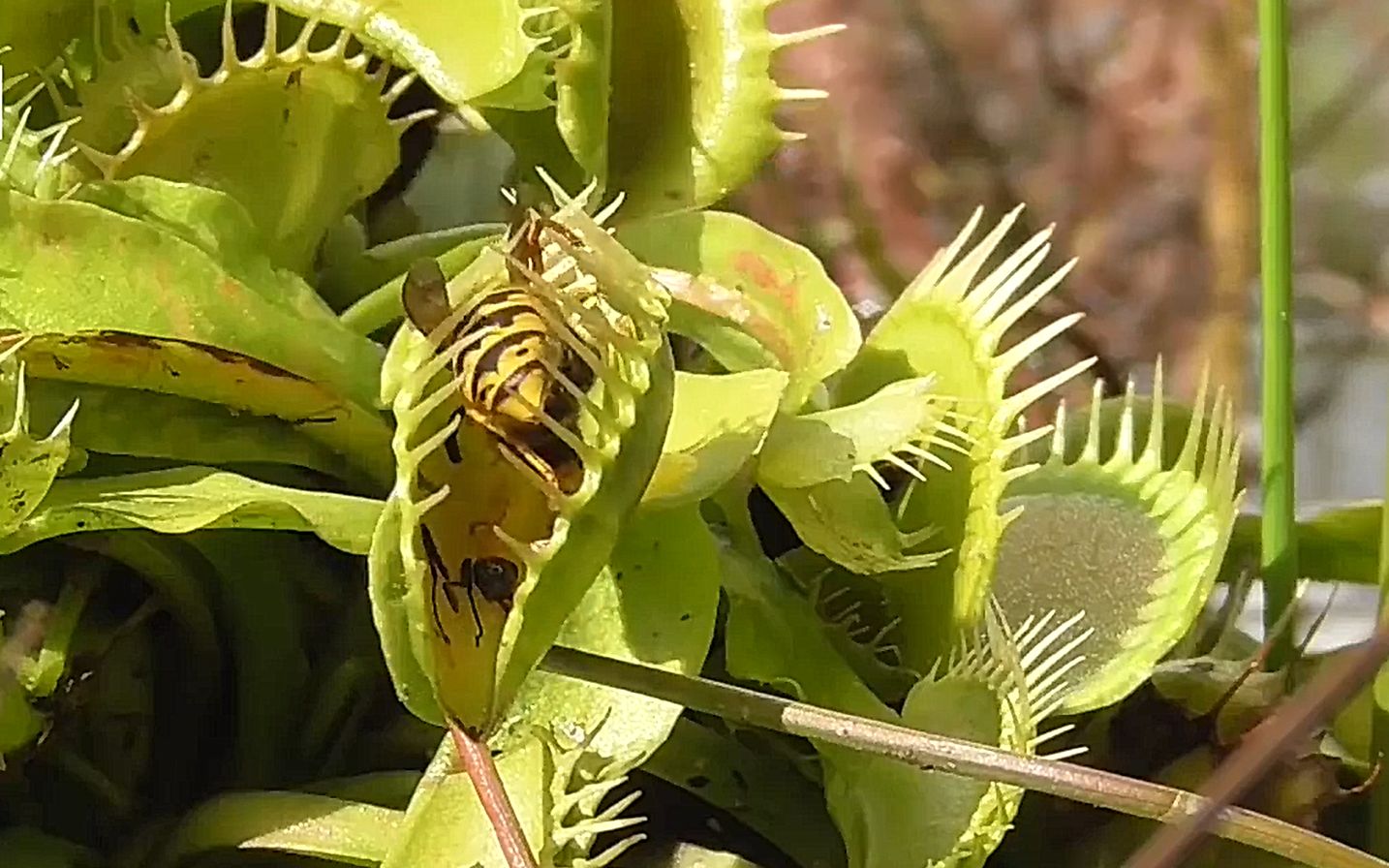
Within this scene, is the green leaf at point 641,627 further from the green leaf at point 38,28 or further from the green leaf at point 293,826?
→ the green leaf at point 38,28

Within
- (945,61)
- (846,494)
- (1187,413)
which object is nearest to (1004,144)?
(945,61)

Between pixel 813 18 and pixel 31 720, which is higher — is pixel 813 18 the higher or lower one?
the higher one

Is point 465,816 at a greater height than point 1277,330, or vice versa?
point 1277,330

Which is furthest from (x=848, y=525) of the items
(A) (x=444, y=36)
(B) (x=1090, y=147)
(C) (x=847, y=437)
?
(B) (x=1090, y=147)

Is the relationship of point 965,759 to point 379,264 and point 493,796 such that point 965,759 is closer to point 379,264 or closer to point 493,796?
point 493,796

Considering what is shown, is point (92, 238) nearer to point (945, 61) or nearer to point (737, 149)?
point (737, 149)
